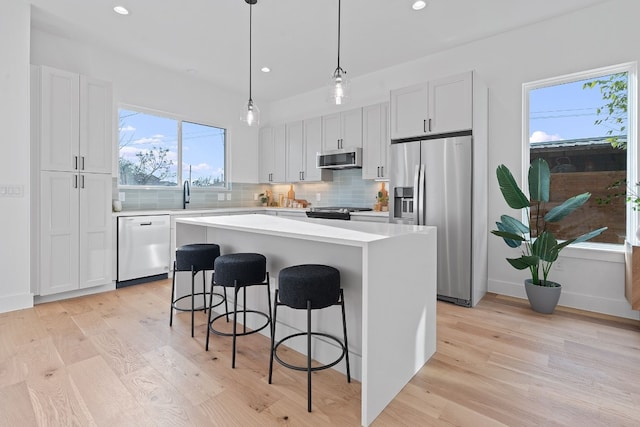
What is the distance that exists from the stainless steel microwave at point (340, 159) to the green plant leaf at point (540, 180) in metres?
2.23

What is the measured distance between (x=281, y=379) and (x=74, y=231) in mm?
3031

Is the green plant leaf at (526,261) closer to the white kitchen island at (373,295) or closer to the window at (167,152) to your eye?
the white kitchen island at (373,295)

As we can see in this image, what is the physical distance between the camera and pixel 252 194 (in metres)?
6.09

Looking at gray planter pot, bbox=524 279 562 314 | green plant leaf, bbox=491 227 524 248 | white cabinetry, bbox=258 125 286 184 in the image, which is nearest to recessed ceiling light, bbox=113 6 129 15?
white cabinetry, bbox=258 125 286 184

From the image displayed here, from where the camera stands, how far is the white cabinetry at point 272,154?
19.0 ft

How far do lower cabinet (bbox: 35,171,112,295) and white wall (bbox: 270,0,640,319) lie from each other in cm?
354

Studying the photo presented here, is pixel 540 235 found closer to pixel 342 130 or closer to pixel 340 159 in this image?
pixel 340 159

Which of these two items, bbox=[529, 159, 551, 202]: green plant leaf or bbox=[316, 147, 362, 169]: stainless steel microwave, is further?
bbox=[316, 147, 362, 169]: stainless steel microwave

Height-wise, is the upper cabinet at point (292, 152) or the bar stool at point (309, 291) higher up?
the upper cabinet at point (292, 152)

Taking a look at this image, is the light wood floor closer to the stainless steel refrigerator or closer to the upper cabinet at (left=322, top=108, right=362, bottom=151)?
the stainless steel refrigerator

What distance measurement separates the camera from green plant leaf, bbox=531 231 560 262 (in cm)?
300

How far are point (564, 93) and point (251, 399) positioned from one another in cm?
407

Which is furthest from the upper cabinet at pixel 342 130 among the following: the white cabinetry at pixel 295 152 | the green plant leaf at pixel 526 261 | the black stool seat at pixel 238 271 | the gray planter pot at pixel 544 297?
the black stool seat at pixel 238 271

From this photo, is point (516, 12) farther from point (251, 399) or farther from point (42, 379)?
point (42, 379)
